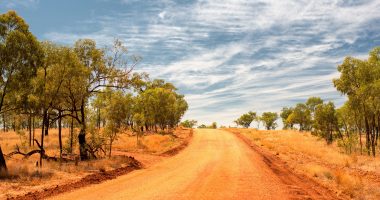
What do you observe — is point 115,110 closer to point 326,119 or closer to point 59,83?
point 59,83

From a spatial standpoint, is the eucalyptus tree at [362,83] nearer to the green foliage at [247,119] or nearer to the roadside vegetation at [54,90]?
the roadside vegetation at [54,90]

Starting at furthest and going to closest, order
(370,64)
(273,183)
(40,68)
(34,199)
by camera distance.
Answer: (370,64) < (40,68) < (273,183) < (34,199)

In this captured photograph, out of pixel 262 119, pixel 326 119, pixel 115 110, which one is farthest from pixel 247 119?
pixel 115 110

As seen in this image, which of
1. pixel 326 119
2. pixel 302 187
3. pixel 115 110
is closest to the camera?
pixel 302 187

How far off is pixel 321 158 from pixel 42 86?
22.4 meters

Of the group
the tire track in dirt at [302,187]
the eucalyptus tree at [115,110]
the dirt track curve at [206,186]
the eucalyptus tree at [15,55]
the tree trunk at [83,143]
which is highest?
the eucalyptus tree at [15,55]

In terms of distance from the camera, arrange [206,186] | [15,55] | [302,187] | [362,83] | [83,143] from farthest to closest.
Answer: [362,83], [83,143], [15,55], [302,187], [206,186]

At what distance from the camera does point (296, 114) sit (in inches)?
4429

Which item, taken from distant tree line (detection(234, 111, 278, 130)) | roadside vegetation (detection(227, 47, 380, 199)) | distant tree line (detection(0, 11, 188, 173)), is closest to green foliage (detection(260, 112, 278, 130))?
distant tree line (detection(234, 111, 278, 130))

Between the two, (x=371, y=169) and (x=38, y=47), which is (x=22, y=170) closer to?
(x=38, y=47)

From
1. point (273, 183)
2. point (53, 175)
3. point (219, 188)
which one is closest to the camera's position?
point (219, 188)

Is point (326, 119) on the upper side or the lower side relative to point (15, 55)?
lower

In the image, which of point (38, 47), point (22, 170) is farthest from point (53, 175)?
point (38, 47)

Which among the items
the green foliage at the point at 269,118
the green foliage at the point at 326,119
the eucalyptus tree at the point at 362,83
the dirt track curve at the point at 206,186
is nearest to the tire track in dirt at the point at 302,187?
the dirt track curve at the point at 206,186
